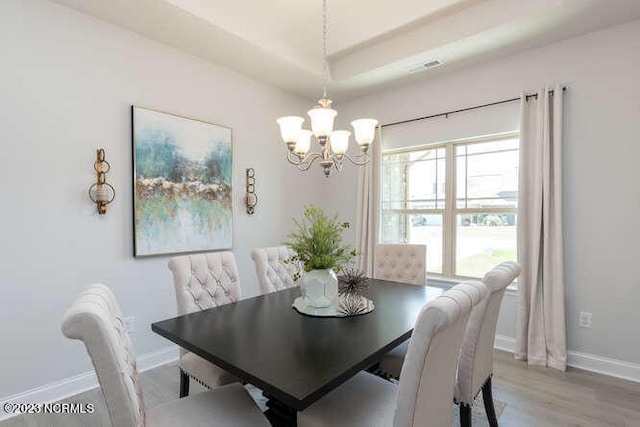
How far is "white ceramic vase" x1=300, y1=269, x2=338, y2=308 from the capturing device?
183 cm

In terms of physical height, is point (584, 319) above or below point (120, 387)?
below

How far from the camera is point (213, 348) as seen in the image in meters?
1.38

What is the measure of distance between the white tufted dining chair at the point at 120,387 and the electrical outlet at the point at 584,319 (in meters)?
2.79

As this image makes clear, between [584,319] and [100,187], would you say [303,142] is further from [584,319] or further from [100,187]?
[584,319]

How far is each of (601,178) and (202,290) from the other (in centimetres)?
318

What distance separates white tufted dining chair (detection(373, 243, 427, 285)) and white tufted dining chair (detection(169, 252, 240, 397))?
137 centimetres

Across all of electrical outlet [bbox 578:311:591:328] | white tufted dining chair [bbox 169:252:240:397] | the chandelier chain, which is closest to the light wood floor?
electrical outlet [bbox 578:311:591:328]

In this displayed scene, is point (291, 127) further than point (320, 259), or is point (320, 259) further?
point (291, 127)

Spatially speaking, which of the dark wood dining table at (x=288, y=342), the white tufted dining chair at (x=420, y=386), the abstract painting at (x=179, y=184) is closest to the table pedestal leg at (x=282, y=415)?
the dark wood dining table at (x=288, y=342)

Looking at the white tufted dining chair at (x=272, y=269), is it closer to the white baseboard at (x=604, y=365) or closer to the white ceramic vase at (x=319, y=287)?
the white ceramic vase at (x=319, y=287)

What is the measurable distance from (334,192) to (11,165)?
317cm

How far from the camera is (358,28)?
309cm

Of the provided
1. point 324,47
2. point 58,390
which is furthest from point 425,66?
point 58,390

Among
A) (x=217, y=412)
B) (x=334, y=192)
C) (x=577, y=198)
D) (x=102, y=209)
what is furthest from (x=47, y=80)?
(x=577, y=198)
